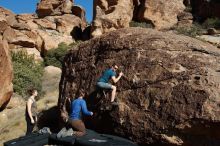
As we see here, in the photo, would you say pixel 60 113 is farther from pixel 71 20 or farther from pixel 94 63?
pixel 71 20

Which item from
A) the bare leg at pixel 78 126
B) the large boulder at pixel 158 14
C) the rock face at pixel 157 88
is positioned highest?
the large boulder at pixel 158 14

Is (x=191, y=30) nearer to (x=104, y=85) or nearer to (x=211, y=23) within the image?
(x=211, y=23)

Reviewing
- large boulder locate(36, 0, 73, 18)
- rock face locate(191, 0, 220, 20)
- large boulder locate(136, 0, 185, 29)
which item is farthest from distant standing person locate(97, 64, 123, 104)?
large boulder locate(36, 0, 73, 18)

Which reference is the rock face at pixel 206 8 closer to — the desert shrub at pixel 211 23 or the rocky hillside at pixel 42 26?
the desert shrub at pixel 211 23

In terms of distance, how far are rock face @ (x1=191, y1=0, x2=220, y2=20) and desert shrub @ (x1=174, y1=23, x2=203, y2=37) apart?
6.37ft

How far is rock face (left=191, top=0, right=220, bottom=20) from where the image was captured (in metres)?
38.3

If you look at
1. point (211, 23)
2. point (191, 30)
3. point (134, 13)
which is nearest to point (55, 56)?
point (134, 13)

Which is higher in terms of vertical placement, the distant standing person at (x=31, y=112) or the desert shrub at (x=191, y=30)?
the desert shrub at (x=191, y=30)

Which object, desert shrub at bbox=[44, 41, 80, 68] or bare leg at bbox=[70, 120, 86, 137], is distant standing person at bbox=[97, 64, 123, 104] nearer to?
bare leg at bbox=[70, 120, 86, 137]

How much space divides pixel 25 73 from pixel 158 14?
14.9 metres

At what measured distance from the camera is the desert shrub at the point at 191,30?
112ft

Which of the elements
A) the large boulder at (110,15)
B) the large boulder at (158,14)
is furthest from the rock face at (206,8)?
the large boulder at (110,15)

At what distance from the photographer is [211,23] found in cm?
3619

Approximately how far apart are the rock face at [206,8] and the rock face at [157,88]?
Result: 25.7 metres
